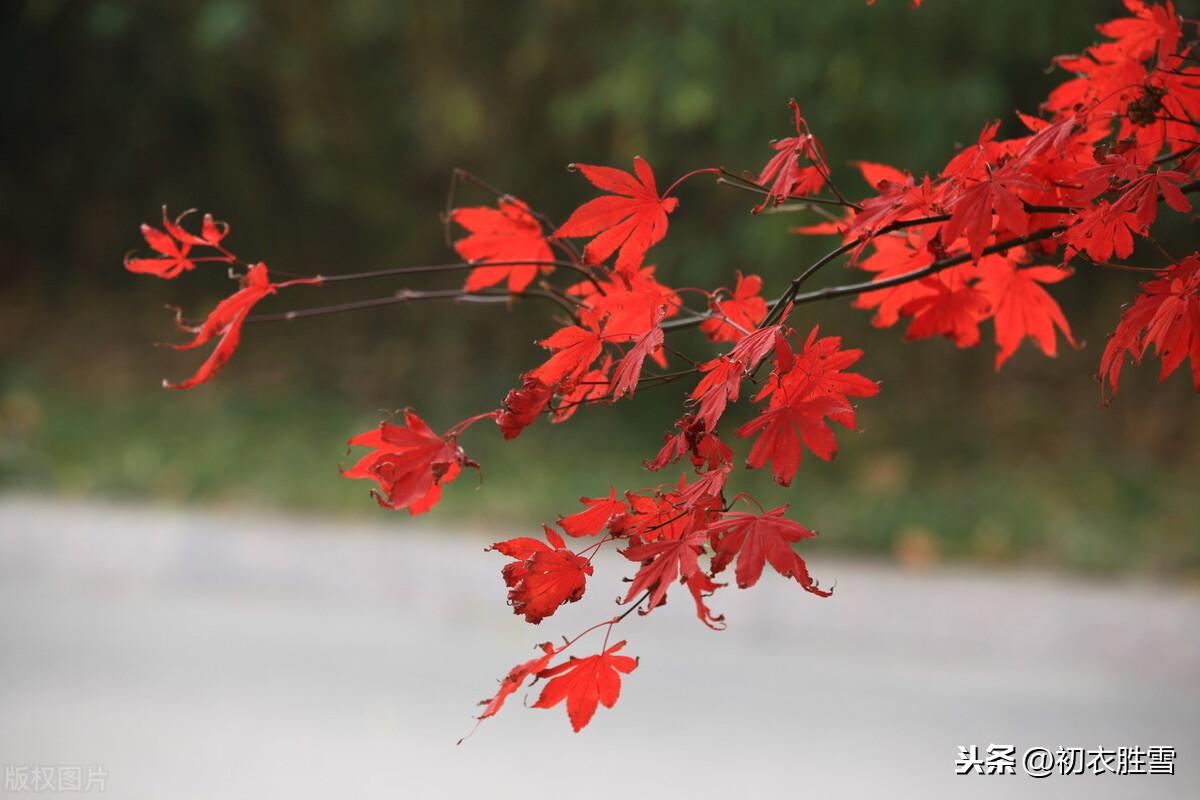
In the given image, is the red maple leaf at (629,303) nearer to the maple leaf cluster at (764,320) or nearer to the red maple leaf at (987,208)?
the maple leaf cluster at (764,320)

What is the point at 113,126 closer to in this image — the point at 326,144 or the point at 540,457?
the point at 326,144

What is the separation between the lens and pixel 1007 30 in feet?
12.5

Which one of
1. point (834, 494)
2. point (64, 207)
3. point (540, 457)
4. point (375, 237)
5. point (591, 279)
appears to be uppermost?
point (64, 207)

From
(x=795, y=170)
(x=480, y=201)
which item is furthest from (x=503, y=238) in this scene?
(x=480, y=201)

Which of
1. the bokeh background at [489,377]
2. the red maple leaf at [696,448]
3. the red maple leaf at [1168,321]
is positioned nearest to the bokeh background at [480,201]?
the bokeh background at [489,377]

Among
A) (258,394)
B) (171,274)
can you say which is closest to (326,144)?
(258,394)

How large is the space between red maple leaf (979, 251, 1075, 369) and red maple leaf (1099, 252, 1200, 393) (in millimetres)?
231

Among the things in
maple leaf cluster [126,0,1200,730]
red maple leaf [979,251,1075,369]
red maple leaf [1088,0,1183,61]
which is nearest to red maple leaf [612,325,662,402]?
maple leaf cluster [126,0,1200,730]

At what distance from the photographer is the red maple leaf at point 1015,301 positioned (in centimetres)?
121

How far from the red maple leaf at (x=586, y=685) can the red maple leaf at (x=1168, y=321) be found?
1.44ft

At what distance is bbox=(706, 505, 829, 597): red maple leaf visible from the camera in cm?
89

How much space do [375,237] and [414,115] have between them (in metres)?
0.90

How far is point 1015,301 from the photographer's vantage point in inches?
48.4

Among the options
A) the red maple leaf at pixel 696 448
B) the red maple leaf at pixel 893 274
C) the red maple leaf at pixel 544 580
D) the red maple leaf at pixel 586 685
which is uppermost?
the red maple leaf at pixel 893 274
